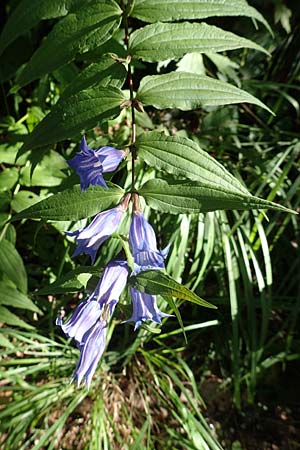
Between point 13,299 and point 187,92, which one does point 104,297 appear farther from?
point 13,299

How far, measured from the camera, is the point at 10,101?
2670mm

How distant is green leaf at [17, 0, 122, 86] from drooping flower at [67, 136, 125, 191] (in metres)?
0.25

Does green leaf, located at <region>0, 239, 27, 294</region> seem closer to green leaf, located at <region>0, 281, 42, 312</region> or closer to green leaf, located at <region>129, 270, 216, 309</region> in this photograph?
green leaf, located at <region>0, 281, 42, 312</region>

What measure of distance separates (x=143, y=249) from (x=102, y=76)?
47 cm

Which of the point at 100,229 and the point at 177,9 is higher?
the point at 177,9

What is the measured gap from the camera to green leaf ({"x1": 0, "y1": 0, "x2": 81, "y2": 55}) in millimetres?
1268

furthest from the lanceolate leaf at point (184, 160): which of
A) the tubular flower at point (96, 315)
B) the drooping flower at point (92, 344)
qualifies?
the drooping flower at point (92, 344)

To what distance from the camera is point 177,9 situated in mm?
1283

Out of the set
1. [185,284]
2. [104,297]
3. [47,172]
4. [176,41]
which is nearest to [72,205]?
[104,297]

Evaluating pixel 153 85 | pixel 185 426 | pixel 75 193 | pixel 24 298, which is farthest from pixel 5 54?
pixel 185 426

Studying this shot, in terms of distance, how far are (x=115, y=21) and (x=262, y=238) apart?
1495 mm

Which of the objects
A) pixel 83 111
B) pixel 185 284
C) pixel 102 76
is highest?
pixel 102 76

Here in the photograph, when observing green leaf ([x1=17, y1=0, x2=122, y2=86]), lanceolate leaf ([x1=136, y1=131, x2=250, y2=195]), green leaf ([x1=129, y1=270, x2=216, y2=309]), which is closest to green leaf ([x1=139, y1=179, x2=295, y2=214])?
lanceolate leaf ([x1=136, y1=131, x2=250, y2=195])

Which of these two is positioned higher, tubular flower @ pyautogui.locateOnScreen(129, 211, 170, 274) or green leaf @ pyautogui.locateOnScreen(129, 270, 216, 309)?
tubular flower @ pyautogui.locateOnScreen(129, 211, 170, 274)
